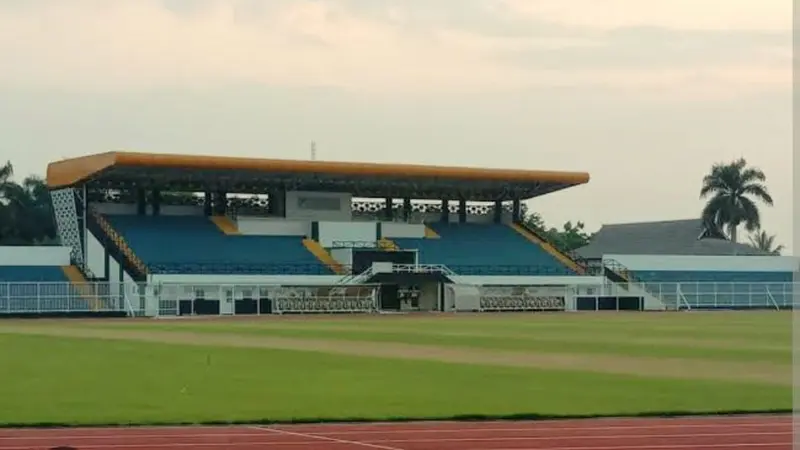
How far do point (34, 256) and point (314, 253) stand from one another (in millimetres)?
16317

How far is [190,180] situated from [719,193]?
47.8 m

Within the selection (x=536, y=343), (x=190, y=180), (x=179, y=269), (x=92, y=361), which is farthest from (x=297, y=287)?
(x=92, y=361)

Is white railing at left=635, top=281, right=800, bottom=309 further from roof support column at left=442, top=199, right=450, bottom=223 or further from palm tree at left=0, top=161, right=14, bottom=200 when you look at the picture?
palm tree at left=0, top=161, right=14, bottom=200

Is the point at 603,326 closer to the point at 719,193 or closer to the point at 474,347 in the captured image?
the point at 474,347

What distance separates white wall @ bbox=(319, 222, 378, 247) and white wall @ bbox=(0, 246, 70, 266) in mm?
15391

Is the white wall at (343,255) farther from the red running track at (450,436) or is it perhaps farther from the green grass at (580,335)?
the red running track at (450,436)

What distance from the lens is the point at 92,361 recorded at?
30844 mm

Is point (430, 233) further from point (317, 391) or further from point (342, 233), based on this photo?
point (317, 391)

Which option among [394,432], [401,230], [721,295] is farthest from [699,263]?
[394,432]

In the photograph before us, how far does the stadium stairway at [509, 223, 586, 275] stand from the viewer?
87.1m

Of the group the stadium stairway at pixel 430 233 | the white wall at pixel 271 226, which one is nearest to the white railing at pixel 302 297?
the stadium stairway at pixel 430 233

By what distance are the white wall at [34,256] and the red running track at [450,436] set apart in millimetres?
61121

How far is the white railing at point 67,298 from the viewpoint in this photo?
68.9 metres

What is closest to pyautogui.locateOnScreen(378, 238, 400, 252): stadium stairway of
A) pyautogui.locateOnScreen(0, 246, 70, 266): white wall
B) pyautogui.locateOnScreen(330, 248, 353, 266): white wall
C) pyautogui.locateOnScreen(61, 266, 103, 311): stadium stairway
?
pyautogui.locateOnScreen(330, 248, 353, 266): white wall
